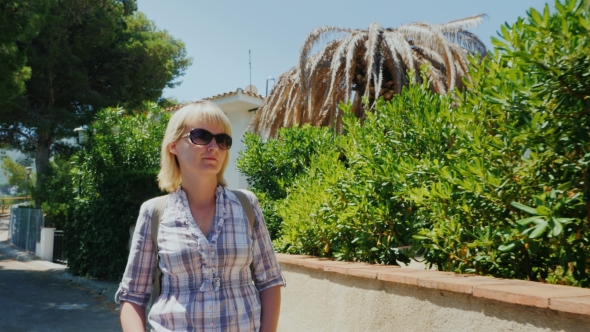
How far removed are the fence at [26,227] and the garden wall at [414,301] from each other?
19342 mm

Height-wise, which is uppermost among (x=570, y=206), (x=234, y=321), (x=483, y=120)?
(x=483, y=120)

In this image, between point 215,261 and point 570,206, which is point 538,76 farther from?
point 215,261

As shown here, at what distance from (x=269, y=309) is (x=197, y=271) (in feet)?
1.21

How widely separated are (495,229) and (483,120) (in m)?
0.78

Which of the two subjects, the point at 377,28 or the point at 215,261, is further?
the point at 377,28

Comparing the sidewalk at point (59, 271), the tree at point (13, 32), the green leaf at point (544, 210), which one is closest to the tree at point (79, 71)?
the sidewalk at point (59, 271)

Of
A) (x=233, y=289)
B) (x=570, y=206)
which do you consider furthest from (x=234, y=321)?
(x=570, y=206)

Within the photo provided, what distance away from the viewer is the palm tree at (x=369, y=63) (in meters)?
12.1

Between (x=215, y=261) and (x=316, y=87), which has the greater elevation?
(x=316, y=87)

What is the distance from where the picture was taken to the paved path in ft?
29.9

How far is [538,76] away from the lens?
313 centimetres

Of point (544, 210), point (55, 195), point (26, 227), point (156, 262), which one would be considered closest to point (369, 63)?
point (544, 210)

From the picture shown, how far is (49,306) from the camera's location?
432 inches

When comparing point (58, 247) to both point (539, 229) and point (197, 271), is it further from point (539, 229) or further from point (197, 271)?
point (539, 229)
